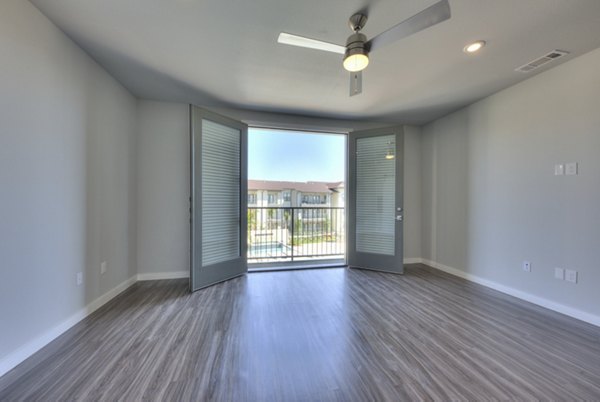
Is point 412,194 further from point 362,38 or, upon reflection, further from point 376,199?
point 362,38

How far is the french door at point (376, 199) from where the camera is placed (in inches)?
146

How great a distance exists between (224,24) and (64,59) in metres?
1.39

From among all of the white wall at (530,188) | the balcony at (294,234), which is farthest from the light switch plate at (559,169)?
the balcony at (294,234)

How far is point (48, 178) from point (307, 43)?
89.6 inches

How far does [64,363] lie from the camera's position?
5.36ft

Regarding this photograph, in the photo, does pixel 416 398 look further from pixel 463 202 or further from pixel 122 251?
pixel 122 251

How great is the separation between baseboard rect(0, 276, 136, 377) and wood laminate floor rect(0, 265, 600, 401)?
5cm

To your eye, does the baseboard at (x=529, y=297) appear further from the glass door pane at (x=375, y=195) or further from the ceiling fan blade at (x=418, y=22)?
the ceiling fan blade at (x=418, y=22)

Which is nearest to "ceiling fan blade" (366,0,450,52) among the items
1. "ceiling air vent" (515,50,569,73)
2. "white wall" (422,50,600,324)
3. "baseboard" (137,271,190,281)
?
"ceiling air vent" (515,50,569,73)

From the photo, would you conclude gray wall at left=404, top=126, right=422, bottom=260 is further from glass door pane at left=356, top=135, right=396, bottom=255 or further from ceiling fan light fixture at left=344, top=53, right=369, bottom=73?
ceiling fan light fixture at left=344, top=53, right=369, bottom=73

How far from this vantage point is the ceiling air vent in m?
2.16

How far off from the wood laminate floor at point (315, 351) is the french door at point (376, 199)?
104 cm

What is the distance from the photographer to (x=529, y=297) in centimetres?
266

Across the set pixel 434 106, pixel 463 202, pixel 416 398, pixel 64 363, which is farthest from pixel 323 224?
pixel 64 363
